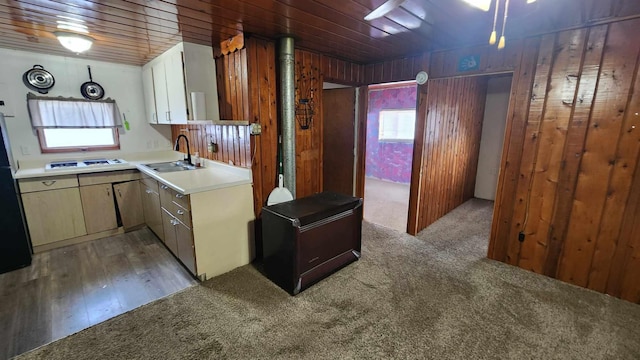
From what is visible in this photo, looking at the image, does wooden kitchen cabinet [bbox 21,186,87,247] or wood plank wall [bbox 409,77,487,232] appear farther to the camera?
wood plank wall [bbox 409,77,487,232]

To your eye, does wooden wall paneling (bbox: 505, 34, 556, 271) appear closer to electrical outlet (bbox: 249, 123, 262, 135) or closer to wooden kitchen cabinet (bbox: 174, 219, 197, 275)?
electrical outlet (bbox: 249, 123, 262, 135)

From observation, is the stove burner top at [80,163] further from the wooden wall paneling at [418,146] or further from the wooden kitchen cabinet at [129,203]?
the wooden wall paneling at [418,146]

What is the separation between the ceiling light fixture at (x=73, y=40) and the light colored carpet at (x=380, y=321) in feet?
7.39

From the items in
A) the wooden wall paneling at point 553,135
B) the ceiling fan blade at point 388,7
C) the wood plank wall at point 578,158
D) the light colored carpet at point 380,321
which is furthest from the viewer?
the wooden wall paneling at point 553,135

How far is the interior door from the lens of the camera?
12.4 ft

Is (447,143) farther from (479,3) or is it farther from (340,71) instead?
(479,3)

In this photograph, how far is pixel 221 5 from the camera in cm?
179

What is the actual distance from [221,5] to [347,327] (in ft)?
7.69

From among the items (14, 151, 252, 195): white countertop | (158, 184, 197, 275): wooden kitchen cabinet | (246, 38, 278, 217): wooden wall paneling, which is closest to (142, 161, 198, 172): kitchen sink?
(14, 151, 252, 195): white countertop

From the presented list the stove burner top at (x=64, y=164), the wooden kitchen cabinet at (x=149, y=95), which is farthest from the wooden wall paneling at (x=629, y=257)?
the stove burner top at (x=64, y=164)

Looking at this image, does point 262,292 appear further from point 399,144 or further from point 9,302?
point 399,144

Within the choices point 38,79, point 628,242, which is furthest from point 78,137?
point 628,242

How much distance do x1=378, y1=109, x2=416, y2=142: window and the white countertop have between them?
4444 millimetres

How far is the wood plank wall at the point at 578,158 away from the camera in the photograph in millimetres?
2018
